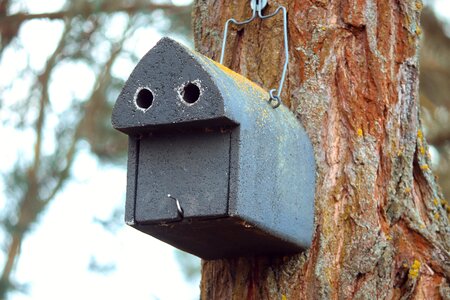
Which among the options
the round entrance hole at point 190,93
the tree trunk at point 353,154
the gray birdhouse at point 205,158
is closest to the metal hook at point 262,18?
the tree trunk at point 353,154

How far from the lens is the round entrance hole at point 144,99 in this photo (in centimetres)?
225

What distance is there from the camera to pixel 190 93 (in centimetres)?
222

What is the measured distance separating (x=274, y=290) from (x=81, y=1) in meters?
3.59

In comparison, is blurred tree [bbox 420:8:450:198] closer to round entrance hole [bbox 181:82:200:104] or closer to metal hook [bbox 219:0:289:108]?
metal hook [bbox 219:0:289:108]

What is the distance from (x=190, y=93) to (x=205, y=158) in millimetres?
142

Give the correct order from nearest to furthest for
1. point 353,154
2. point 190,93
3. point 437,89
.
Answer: point 190,93
point 353,154
point 437,89

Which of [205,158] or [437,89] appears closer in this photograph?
[205,158]

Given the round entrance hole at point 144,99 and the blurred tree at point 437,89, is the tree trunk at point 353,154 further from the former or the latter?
the blurred tree at point 437,89

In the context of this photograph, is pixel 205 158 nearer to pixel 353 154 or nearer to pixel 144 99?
pixel 144 99

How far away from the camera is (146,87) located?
2254mm

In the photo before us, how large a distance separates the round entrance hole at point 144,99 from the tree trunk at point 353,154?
0.40 m

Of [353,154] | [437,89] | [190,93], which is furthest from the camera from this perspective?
[437,89]

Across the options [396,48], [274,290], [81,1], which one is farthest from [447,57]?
[274,290]

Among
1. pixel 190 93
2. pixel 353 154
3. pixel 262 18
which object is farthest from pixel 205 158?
pixel 262 18
